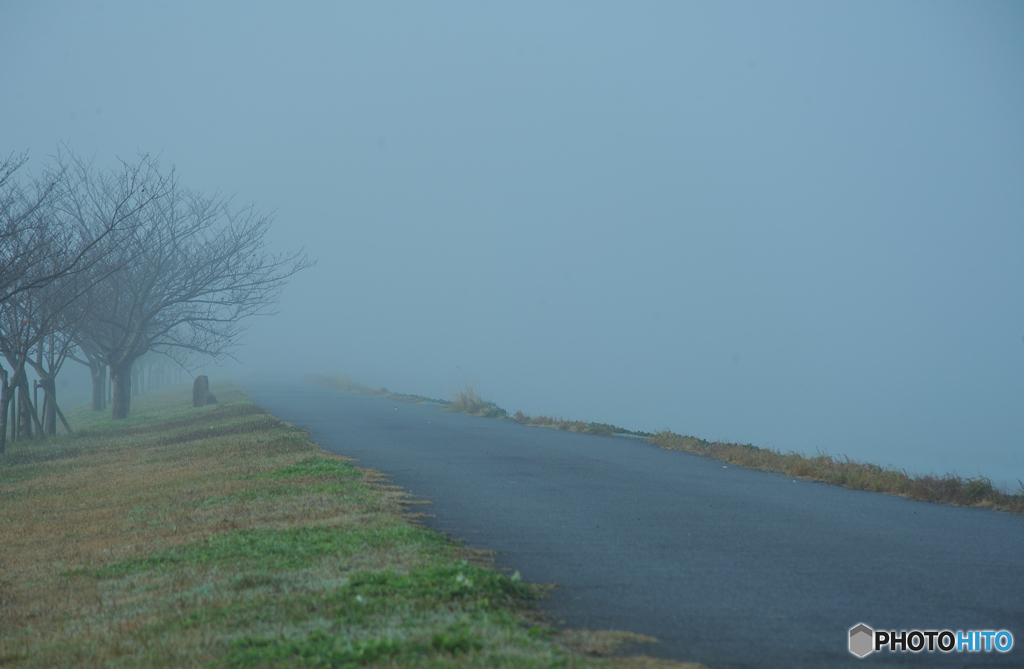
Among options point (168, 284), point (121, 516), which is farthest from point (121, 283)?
point (121, 516)

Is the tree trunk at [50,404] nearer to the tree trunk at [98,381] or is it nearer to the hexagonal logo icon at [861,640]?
the tree trunk at [98,381]

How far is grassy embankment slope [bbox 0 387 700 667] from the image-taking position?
14.2 feet

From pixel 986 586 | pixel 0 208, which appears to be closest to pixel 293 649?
pixel 986 586

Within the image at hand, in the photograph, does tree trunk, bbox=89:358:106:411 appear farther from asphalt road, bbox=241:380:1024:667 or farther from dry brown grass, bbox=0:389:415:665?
asphalt road, bbox=241:380:1024:667

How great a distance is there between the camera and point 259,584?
573 centimetres

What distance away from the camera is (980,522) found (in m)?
8.88

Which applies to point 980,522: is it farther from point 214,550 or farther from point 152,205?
point 152,205

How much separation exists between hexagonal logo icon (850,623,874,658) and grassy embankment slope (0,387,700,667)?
1.28 metres

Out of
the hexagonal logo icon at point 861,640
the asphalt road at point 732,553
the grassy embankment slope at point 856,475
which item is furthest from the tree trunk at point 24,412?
the hexagonal logo icon at point 861,640

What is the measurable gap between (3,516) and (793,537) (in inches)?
413

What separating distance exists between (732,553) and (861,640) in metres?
2.09

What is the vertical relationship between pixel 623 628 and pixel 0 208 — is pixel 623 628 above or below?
below

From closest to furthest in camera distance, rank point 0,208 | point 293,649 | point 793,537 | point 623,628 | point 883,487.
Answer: point 293,649 < point 623,628 < point 793,537 < point 883,487 < point 0,208

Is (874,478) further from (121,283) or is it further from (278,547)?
(121,283)
